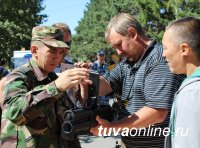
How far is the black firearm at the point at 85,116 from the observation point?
226 cm

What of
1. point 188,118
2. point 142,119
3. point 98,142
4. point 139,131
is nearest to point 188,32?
point 188,118

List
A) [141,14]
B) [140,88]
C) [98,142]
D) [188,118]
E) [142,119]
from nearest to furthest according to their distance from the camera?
[188,118] < [142,119] < [140,88] < [98,142] < [141,14]

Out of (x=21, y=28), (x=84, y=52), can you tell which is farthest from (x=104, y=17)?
(x=21, y=28)

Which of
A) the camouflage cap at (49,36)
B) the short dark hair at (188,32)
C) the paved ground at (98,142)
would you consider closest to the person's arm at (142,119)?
the camouflage cap at (49,36)

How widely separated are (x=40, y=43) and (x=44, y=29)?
120 mm

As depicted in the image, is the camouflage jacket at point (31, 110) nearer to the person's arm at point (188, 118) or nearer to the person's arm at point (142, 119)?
the person's arm at point (142, 119)

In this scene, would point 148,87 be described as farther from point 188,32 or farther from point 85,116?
point 188,32

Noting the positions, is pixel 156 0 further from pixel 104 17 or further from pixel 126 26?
pixel 126 26

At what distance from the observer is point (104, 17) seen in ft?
195

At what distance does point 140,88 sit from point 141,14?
3459 centimetres

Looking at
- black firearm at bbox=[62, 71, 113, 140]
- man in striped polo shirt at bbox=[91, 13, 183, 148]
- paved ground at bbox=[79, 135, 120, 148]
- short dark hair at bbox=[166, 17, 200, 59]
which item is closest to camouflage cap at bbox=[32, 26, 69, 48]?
black firearm at bbox=[62, 71, 113, 140]

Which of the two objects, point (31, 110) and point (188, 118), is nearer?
point (188, 118)

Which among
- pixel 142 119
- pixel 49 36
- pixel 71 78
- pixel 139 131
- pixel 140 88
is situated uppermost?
pixel 49 36

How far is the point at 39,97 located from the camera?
7.52 feet
